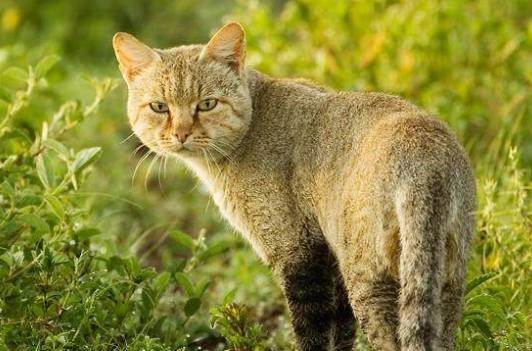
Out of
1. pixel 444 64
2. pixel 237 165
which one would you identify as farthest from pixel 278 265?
pixel 444 64

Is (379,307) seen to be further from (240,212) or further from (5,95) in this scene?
(5,95)

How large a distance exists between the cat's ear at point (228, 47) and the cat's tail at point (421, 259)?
1.43 metres

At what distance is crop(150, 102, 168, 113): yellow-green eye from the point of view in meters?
4.73

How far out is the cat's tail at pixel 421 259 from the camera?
11.5ft

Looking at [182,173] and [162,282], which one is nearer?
[162,282]

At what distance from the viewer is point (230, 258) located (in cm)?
682

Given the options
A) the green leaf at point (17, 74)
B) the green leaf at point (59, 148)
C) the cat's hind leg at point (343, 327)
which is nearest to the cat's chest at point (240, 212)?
the cat's hind leg at point (343, 327)

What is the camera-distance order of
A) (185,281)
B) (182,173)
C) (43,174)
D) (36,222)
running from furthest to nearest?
(182,173)
(185,281)
(43,174)
(36,222)

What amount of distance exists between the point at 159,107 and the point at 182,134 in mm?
219

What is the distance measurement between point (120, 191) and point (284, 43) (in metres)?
1.51

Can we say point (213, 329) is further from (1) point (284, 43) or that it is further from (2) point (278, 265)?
(1) point (284, 43)

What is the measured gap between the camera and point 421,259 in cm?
354

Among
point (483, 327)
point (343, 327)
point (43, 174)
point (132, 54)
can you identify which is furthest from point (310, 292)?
point (132, 54)

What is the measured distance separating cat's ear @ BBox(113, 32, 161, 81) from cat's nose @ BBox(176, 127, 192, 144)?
409 millimetres
